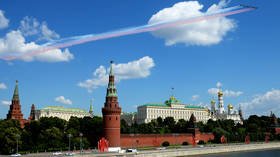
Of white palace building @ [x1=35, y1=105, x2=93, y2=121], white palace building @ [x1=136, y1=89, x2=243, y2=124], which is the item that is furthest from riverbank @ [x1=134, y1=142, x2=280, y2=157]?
white palace building @ [x1=35, y1=105, x2=93, y2=121]

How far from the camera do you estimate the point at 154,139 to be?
84.9 meters

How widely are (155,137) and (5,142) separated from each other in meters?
33.4

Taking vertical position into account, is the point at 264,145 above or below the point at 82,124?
below

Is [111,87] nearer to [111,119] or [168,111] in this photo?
[111,119]

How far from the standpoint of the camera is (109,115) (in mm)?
69000

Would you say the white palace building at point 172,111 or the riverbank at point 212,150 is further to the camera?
the white palace building at point 172,111

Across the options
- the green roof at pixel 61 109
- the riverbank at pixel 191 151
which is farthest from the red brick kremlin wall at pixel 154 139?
the green roof at pixel 61 109

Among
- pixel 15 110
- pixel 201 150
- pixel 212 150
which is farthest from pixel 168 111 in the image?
pixel 201 150

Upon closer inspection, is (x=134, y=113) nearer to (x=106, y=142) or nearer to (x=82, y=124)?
(x=82, y=124)

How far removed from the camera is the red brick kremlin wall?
77.2 meters

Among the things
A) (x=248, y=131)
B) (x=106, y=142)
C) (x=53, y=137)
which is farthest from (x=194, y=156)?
(x=248, y=131)

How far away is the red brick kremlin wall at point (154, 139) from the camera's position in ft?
253

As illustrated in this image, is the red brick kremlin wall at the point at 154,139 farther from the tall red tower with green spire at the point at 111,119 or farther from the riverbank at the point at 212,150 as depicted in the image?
the riverbank at the point at 212,150

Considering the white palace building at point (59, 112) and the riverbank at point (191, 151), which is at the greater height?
the white palace building at point (59, 112)
